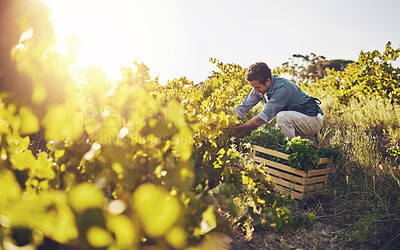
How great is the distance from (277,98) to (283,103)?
14 centimetres

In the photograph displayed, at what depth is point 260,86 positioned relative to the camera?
391 centimetres

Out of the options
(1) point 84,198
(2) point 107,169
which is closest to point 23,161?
(2) point 107,169

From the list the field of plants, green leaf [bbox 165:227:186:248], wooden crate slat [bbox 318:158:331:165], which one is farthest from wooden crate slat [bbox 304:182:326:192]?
green leaf [bbox 165:227:186:248]

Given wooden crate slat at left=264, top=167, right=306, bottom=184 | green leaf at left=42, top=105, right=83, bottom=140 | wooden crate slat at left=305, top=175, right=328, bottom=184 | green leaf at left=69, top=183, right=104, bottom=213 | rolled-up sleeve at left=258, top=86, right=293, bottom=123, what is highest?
green leaf at left=42, top=105, right=83, bottom=140

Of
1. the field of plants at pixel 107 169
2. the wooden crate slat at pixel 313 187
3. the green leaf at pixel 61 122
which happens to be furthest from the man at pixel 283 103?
the green leaf at pixel 61 122

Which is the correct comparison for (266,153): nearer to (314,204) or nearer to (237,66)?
(314,204)

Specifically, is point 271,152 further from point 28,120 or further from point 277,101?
point 28,120

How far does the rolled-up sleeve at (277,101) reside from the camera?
3.62 metres

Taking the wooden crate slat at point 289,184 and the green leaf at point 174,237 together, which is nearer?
the green leaf at point 174,237

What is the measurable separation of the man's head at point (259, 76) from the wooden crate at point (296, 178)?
1.14 m

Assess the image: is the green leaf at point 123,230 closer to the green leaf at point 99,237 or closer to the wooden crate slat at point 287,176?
the green leaf at point 99,237

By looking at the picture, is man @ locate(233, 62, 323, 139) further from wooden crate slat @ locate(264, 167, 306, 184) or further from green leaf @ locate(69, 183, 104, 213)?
green leaf @ locate(69, 183, 104, 213)

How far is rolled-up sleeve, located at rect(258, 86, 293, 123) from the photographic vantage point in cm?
362

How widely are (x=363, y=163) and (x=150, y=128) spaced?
9.16ft
